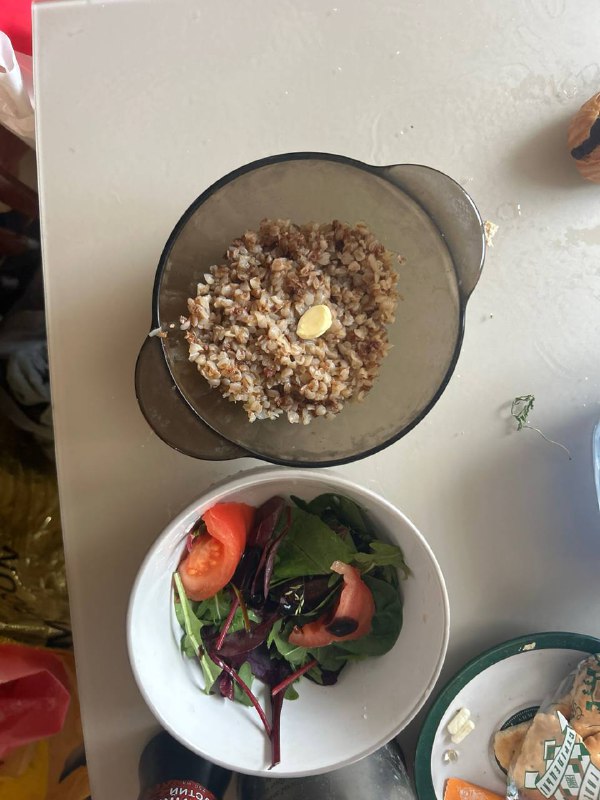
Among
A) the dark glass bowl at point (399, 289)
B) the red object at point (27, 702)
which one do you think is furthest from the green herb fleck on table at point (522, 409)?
the red object at point (27, 702)

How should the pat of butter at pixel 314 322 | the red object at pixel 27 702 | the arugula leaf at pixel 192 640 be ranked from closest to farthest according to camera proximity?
the pat of butter at pixel 314 322, the arugula leaf at pixel 192 640, the red object at pixel 27 702

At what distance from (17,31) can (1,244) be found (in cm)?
32

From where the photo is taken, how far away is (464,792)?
0.83m

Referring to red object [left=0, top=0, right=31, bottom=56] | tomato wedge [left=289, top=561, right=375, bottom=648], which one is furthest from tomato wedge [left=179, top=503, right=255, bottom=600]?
red object [left=0, top=0, right=31, bottom=56]

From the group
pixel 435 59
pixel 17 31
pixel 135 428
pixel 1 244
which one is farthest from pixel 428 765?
pixel 17 31

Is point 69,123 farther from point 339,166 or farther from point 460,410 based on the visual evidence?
point 460,410

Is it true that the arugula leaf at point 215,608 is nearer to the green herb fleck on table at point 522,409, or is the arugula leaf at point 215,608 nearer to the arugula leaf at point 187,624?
the arugula leaf at point 187,624

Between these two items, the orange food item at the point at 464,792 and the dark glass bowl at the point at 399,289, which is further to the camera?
the orange food item at the point at 464,792

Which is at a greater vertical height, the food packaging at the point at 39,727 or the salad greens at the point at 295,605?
the salad greens at the point at 295,605

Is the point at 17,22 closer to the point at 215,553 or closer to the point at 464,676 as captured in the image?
the point at 215,553

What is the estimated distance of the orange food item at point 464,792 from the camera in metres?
0.83

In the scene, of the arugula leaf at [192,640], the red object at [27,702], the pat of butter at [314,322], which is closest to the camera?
the pat of butter at [314,322]

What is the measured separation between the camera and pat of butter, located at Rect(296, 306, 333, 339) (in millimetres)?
673

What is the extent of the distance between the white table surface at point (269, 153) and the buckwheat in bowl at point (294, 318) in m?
0.15
